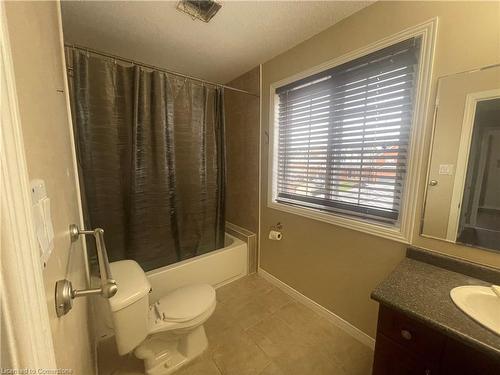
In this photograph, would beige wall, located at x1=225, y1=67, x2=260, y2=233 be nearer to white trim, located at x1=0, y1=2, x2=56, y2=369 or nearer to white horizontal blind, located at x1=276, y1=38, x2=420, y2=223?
white horizontal blind, located at x1=276, y1=38, x2=420, y2=223

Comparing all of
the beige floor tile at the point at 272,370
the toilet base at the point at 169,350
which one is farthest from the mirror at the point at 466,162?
the toilet base at the point at 169,350

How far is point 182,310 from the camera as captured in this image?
1.26 m

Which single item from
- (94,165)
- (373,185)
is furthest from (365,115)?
(94,165)

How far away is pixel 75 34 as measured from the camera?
4.93 ft

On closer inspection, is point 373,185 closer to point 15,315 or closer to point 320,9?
point 320,9

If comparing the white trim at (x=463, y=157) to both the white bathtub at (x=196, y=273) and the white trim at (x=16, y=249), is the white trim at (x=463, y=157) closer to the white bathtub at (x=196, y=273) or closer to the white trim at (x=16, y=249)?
the white trim at (x=16, y=249)

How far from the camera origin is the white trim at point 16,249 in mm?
233

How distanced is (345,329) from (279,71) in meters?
2.21

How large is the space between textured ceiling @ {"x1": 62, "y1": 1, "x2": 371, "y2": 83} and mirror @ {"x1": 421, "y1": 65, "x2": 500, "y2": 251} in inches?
31.7

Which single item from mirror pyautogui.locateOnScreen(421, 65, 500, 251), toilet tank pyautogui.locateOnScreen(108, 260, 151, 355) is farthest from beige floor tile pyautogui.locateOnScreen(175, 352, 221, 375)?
mirror pyautogui.locateOnScreen(421, 65, 500, 251)

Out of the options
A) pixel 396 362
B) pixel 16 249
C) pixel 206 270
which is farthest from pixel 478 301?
pixel 206 270

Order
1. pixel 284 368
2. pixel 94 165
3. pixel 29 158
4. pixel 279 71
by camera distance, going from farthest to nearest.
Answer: pixel 279 71, pixel 94 165, pixel 284 368, pixel 29 158

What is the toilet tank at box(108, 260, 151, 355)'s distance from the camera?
1004 millimetres

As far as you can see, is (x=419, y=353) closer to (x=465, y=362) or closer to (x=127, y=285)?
(x=465, y=362)
